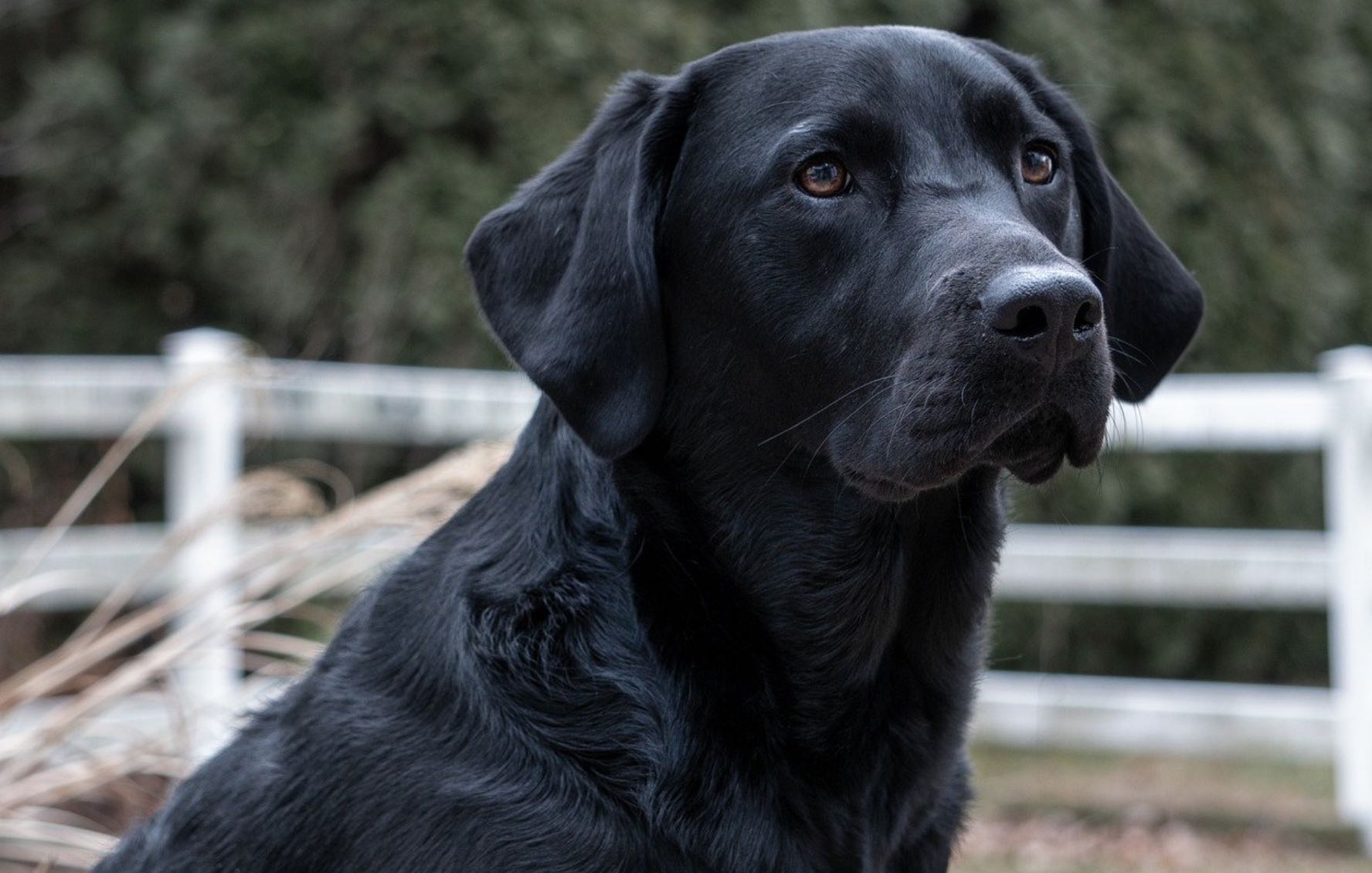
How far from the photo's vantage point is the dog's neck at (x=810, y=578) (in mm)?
2307

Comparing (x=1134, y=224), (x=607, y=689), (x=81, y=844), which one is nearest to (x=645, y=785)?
(x=607, y=689)

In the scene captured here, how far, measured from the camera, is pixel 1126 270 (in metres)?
2.72

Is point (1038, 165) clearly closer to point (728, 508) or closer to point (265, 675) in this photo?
point (728, 508)

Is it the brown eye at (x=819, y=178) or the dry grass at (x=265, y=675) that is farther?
the dry grass at (x=265, y=675)

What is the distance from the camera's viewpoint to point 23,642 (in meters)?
5.45

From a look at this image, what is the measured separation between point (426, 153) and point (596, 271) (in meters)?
4.70

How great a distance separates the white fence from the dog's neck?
2.32 meters

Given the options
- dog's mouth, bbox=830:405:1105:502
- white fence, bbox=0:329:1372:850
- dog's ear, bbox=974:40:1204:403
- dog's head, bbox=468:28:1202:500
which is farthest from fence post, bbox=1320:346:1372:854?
dog's mouth, bbox=830:405:1105:502

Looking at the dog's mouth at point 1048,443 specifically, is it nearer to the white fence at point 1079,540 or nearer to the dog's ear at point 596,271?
the dog's ear at point 596,271

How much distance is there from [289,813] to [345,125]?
16.4 feet

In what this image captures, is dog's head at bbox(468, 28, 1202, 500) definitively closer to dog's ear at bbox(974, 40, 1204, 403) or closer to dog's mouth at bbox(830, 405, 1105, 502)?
dog's mouth at bbox(830, 405, 1105, 502)

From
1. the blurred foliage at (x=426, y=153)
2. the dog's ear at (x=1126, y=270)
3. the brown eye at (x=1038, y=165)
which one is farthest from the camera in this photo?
the blurred foliage at (x=426, y=153)

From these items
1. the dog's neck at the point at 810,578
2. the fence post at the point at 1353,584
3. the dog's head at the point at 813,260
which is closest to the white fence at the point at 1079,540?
the fence post at the point at 1353,584

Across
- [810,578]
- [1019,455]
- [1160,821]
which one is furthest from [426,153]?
[1019,455]
